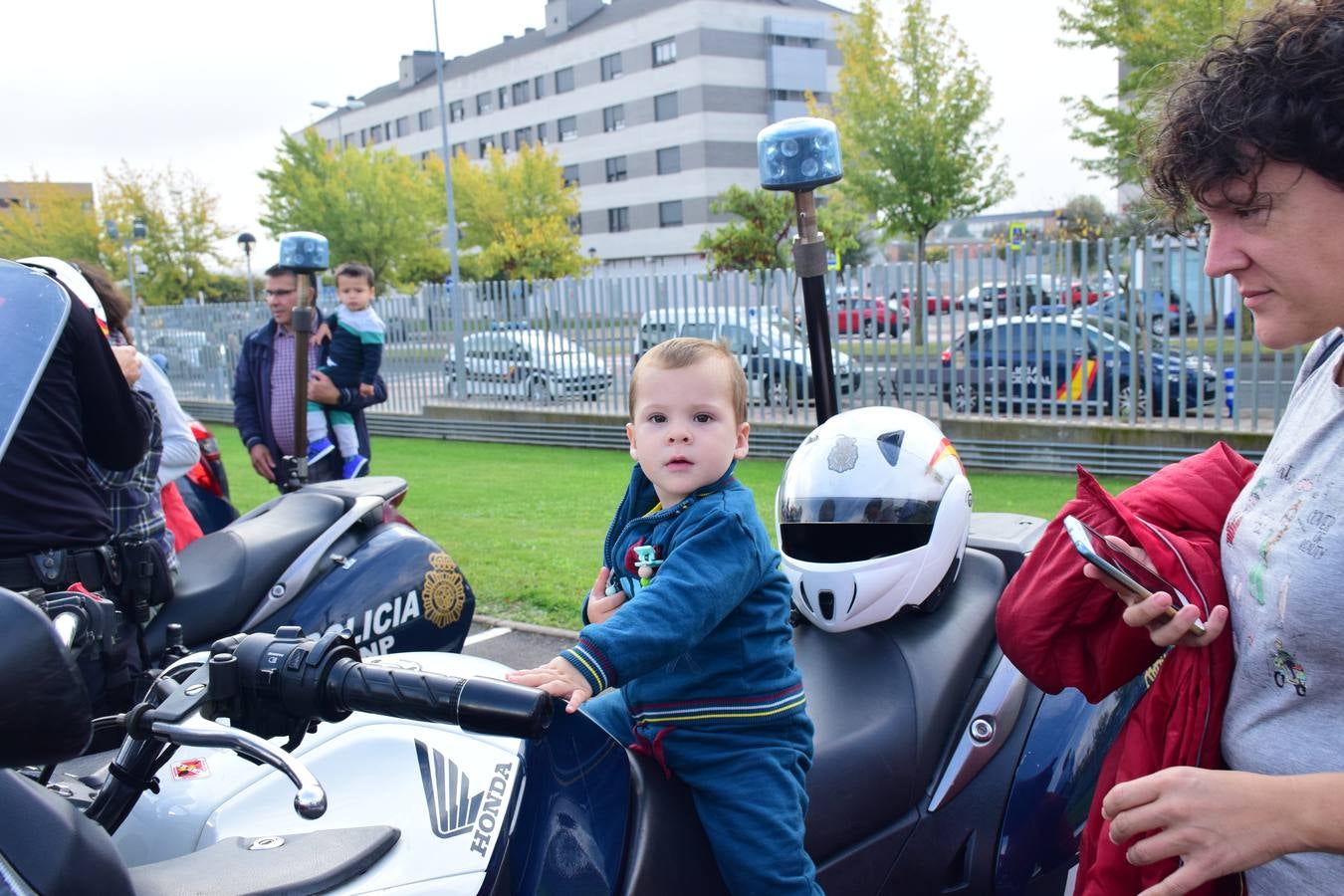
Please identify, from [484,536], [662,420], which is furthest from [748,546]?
[484,536]

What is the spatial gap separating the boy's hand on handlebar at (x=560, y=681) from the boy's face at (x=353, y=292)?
5097mm

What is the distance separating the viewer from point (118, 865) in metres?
1.14

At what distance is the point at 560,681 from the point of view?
4.98 feet

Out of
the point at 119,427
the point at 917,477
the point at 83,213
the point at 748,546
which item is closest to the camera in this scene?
the point at 748,546

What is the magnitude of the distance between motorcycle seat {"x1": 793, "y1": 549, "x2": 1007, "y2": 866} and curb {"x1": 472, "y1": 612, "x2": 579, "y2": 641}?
2.97 m

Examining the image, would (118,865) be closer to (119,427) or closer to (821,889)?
(821,889)

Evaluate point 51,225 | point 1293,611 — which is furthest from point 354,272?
point 51,225

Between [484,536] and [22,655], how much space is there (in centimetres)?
671

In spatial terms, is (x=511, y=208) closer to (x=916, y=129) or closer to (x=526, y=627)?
(x=916, y=129)

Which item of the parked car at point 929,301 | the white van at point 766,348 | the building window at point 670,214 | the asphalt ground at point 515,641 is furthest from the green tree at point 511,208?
the asphalt ground at point 515,641

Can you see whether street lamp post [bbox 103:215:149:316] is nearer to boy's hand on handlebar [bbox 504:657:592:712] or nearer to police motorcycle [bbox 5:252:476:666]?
police motorcycle [bbox 5:252:476:666]

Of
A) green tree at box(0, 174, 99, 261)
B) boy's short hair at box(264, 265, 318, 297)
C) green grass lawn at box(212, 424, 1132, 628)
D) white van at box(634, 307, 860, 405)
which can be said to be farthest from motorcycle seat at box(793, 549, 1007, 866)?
green tree at box(0, 174, 99, 261)

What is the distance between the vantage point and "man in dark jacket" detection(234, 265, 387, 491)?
5.97m

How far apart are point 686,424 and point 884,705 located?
0.75 meters
